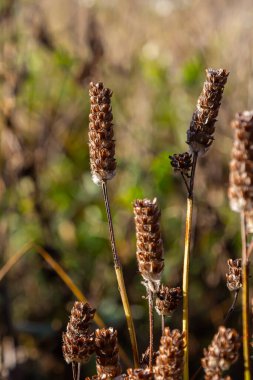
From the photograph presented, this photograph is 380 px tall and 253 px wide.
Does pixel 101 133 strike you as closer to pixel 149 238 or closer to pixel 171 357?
pixel 149 238

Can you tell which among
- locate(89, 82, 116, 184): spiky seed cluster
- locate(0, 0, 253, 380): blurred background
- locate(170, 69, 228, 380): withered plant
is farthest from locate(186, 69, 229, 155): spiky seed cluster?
locate(0, 0, 253, 380): blurred background

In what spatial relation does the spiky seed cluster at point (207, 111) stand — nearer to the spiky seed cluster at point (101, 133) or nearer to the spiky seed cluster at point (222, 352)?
the spiky seed cluster at point (101, 133)

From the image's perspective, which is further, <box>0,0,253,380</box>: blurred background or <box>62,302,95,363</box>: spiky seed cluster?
<box>0,0,253,380</box>: blurred background

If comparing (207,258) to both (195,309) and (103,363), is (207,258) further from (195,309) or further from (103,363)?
(103,363)

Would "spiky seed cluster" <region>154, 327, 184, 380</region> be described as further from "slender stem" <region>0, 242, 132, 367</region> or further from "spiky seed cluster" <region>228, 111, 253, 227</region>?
"slender stem" <region>0, 242, 132, 367</region>

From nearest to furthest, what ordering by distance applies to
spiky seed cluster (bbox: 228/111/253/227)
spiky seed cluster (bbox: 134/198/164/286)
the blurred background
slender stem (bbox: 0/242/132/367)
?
spiky seed cluster (bbox: 228/111/253/227) < spiky seed cluster (bbox: 134/198/164/286) < slender stem (bbox: 0/242/132/367) < the blurred background

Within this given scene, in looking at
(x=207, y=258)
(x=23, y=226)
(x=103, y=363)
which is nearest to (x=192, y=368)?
(x=207, y=258)

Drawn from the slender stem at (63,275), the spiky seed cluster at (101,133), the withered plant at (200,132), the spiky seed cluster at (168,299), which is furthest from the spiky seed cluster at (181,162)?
the slender stem at (63,275)

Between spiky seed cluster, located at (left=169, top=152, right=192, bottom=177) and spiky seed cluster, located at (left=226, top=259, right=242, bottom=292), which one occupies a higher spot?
spiky seed cluster, located at (left=169, top=152, right=192, bottom=177)
